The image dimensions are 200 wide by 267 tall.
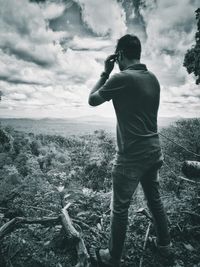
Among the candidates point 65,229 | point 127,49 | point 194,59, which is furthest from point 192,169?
point 194,59

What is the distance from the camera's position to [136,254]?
2475 mm

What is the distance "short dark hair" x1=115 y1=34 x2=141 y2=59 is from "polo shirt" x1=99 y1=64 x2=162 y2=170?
13 cm

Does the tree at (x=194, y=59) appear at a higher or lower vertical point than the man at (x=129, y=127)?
higher

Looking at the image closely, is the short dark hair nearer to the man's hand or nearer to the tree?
the man's hand

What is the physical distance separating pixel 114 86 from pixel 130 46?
1.50 feet

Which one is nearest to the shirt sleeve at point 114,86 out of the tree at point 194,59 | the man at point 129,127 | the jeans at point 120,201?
the man at point 129,127

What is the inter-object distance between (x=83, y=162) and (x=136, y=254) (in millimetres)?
5878

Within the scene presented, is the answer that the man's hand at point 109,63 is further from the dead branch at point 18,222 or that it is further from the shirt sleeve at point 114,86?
the dead branch at point 18,222

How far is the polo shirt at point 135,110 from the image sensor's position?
1.92 meters

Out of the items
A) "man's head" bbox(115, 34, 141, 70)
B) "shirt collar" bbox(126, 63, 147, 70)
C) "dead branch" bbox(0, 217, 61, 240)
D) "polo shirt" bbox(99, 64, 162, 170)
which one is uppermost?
"man's head" bbox(115, 34, 141, 70)

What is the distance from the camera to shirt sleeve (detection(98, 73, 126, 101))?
1.88 m

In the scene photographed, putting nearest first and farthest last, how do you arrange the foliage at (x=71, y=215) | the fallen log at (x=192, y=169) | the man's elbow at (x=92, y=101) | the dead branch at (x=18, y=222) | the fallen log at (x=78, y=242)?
the man's elbow at (x=92, y=101), the fallen log at (x=78, y=242), the foliage at (x=71, y=215), the dead branch at (x=18, y=222), the fallen log at (x=192, y=169)

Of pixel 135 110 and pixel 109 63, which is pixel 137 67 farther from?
pixel 135 110

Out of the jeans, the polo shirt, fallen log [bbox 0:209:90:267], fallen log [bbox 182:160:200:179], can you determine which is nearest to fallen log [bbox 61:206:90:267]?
fallen log [bbox 0:209:90:267]
